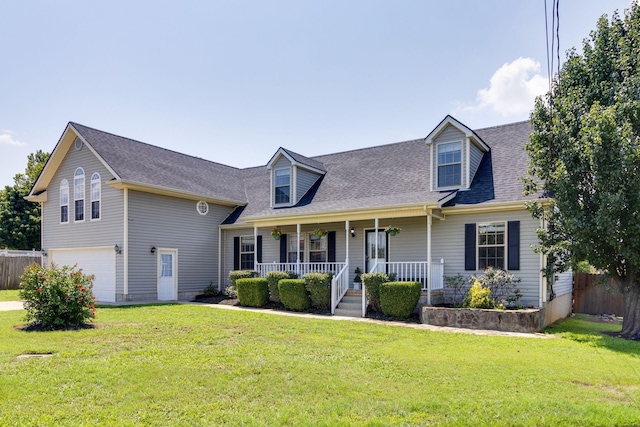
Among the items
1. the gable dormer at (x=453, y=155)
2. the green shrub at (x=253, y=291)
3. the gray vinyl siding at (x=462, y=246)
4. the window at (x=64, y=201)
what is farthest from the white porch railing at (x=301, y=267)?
the window at (x=64, y=201)

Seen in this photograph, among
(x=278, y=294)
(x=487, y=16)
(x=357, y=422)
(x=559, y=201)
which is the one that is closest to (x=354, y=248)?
(x=278, y=294)

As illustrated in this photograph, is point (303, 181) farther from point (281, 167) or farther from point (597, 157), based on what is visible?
point (597, 157)

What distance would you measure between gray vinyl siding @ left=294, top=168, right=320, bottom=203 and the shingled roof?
329cm

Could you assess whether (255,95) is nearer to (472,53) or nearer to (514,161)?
(472,53)

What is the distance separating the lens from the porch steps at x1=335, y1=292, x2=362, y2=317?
42.1ft

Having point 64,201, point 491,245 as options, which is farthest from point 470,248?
point 64,201

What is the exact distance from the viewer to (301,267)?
1562 cm

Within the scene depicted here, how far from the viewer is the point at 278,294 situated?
1448 cm

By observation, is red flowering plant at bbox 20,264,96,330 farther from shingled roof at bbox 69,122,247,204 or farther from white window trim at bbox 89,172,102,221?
white window trim at bbox 89,172,102,221

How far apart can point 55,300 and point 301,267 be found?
322 inches

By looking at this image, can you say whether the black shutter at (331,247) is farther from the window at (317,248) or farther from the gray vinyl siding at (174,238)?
the gray vinyl siding at (174,238)

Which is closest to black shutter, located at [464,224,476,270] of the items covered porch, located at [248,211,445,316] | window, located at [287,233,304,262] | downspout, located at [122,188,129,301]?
covered porch, located at [248,211,445,316]

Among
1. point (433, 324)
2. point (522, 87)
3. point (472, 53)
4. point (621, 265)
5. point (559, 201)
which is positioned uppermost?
point (472, 53)

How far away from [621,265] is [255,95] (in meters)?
13.3
